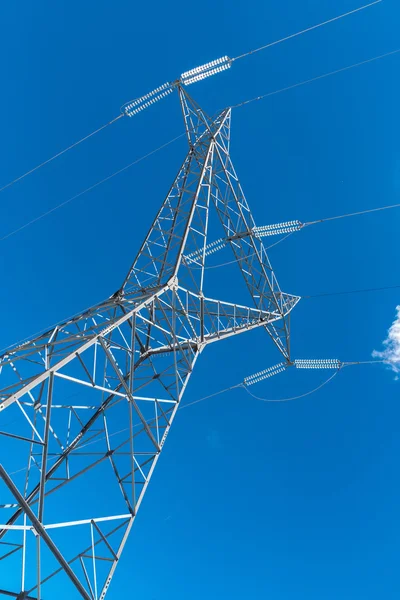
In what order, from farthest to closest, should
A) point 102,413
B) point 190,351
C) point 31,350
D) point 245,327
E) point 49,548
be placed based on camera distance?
1. point 245,327
2. point 190,351
3. point 102,413
4. point 31,350
5. point 49,548

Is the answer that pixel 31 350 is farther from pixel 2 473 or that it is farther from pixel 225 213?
pixel 225 213

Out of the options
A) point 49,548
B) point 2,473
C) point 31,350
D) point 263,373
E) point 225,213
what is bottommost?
point 49,548

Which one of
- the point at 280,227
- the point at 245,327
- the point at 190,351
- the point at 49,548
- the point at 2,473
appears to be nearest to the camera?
the point at 2,473

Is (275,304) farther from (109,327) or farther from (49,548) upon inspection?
(49,548)

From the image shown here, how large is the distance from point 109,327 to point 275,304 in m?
11.9

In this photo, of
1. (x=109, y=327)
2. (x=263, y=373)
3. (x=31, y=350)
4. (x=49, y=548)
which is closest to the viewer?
(x=49, y=548)

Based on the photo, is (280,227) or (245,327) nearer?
(245,327)

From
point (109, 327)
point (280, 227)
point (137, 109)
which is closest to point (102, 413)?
point (109, 327)

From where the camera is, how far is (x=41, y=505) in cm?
725

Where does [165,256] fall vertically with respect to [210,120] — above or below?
below

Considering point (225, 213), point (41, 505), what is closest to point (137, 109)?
point (225, 213)

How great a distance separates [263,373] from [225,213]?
374 inches

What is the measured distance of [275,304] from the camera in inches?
792

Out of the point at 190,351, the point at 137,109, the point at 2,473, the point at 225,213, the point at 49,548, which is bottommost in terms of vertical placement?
the point at 49,548
